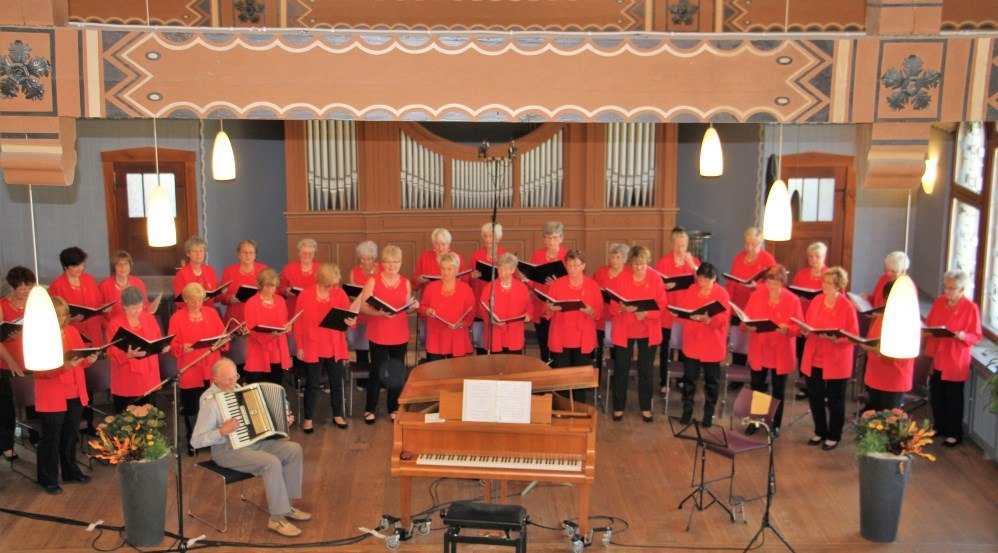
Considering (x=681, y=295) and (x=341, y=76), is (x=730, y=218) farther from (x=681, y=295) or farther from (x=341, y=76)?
(x=341, y=76)

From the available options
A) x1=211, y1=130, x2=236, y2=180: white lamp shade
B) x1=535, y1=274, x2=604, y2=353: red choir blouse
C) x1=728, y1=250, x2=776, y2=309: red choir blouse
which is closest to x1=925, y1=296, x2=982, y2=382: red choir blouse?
x1=728, y1=250, x2=776, y2=309: red choir blouse

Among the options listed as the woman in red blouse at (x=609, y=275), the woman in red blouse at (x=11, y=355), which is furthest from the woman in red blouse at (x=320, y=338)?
the woman in red blouse at (x=609, y=275)

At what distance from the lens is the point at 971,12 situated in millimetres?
8250

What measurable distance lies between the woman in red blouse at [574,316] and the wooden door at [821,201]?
14.4 ft

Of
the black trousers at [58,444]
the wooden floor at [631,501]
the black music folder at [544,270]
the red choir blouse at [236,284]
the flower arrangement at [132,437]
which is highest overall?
the black music folder at [544,270]

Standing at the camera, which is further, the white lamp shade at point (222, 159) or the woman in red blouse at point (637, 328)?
the woman in red blouse at point (637, 328)

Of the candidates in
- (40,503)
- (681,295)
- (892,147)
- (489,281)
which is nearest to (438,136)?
(489,281)

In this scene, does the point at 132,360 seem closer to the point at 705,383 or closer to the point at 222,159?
the point at 222,159

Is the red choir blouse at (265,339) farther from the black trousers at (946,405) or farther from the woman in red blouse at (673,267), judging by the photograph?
the black trousers at (946,405)

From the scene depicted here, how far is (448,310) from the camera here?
31.7 feet

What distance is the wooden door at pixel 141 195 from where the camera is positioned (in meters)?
13.0

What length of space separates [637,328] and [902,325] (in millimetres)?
4193

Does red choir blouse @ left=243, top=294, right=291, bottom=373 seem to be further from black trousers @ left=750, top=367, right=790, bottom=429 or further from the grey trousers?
black trousers @ left=750, top=367, right=790, bottom=429

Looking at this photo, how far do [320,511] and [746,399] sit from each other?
11.4 feet
